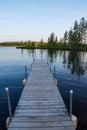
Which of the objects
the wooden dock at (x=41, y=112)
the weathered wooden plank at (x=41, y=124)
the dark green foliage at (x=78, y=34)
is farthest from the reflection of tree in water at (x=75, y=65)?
the dark green foliage at (x=78, y=34)

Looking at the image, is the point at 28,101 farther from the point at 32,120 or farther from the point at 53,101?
the point at 32,120

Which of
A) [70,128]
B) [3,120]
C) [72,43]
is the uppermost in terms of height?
[72,43]

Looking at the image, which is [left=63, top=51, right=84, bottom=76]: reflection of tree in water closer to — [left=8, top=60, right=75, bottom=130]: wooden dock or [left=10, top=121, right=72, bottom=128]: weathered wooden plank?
[left=8, top=60, right=75, bottom=130]: wooden dock

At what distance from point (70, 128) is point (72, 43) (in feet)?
229

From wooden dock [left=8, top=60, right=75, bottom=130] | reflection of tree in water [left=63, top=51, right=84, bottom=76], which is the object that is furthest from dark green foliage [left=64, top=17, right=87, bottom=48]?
wooden dock [left=8, top=60, right=75, bottom=130]

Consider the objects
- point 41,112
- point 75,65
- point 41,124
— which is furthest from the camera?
point 75,65

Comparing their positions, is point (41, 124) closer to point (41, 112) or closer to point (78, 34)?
point (41, 112)

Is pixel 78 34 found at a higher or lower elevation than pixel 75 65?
higher

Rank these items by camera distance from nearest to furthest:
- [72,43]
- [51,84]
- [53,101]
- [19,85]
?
[53,101], [51,84], [19,85], [72,43]

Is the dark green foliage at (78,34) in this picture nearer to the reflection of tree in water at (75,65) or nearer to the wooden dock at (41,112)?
the reflection of tree in water at (75,65)

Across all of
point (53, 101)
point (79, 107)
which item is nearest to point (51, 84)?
point (79, 107)

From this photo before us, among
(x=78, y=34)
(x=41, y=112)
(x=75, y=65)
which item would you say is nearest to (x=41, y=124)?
(x=41, y=112)

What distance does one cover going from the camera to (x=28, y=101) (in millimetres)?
8883

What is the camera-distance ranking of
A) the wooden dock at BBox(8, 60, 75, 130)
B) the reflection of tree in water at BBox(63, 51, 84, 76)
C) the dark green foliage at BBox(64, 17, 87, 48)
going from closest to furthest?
1. the wooden dock at BBox(8, 60, 75, 130)
2. the reflection of tree in water at BBox(63, 51, 84, 76)
3. the dark green foliage at BBox(64, 17, 87, 48)
